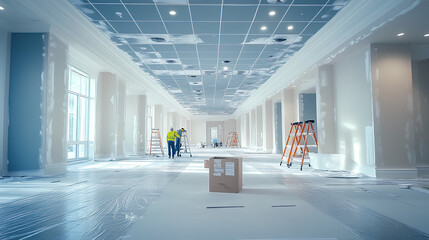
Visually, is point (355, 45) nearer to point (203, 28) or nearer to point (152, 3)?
point (203, 28)

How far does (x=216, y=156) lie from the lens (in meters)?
4.55

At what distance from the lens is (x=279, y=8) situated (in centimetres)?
581

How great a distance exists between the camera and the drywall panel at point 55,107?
604 centimetres

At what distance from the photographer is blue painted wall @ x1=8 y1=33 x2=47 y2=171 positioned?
592 cm

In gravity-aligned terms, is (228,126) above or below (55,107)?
above

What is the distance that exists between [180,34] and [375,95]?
4.78 meters

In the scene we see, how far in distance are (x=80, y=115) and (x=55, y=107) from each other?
453 centimetres

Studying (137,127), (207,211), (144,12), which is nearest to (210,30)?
(144,12)

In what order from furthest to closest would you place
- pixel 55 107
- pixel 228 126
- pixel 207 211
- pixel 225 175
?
pixel 228 126, pixel 55 107, pixel 225 175, pixel 207 211

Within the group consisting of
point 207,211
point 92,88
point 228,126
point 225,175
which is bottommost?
point 207,211

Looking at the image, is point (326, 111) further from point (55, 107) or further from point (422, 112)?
point (55, 107)

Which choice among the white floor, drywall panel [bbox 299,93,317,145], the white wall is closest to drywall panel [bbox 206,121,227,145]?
the white wall

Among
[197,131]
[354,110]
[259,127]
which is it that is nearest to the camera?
[354,110]

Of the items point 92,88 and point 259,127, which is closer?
point 92,88
